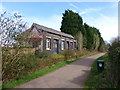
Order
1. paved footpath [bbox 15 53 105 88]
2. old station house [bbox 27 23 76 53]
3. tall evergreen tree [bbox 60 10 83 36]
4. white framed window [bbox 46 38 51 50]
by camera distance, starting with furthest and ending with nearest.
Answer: tall evergreen tree [bbox 60 10 83 36] → white framed window [bbox 46 38 51 50] → old station house [bbox 27 23 76 53] → paved footpath [bbox 15 53 105 88]

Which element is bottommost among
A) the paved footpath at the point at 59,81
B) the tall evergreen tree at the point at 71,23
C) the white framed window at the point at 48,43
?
the paved footpath at the point at 59,81

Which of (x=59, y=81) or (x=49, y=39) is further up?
(x=49, y=39)

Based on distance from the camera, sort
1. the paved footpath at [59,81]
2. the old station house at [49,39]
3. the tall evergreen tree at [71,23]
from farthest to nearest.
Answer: the tall evergreen tree at [71,23]
the old station house at [49,39]
the paved footpath at [59,81]

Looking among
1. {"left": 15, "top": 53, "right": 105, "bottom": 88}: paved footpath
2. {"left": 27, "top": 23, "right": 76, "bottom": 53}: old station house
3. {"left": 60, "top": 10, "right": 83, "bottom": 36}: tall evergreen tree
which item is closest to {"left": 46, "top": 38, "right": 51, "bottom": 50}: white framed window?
{"left": 27, "top": 23, "right": 76, "bottom": 53}: old station house

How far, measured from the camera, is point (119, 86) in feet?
15.8

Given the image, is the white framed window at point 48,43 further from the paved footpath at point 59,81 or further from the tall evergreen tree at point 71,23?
the tall evergreen tree at point 71,23

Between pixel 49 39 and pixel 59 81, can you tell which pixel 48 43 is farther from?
pixel 59 81

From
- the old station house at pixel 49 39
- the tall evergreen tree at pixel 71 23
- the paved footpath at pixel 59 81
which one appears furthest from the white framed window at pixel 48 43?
the tall evergreen tree at pixel 71 23

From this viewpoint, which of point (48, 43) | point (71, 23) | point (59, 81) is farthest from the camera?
point (71, 23)

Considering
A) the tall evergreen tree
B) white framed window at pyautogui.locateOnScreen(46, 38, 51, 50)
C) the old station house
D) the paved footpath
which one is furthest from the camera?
the tall evergreen tree

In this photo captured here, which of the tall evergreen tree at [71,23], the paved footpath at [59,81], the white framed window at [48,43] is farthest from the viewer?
the tall evergreen tree at [71,23]

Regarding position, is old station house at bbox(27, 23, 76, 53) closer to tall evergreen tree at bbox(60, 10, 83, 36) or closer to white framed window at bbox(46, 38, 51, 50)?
white framed window at bbox(46, 38, 51, 50)

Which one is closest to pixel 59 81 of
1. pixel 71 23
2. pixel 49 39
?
→ pixel 49 39

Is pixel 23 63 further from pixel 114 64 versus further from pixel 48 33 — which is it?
pixel 48 33
